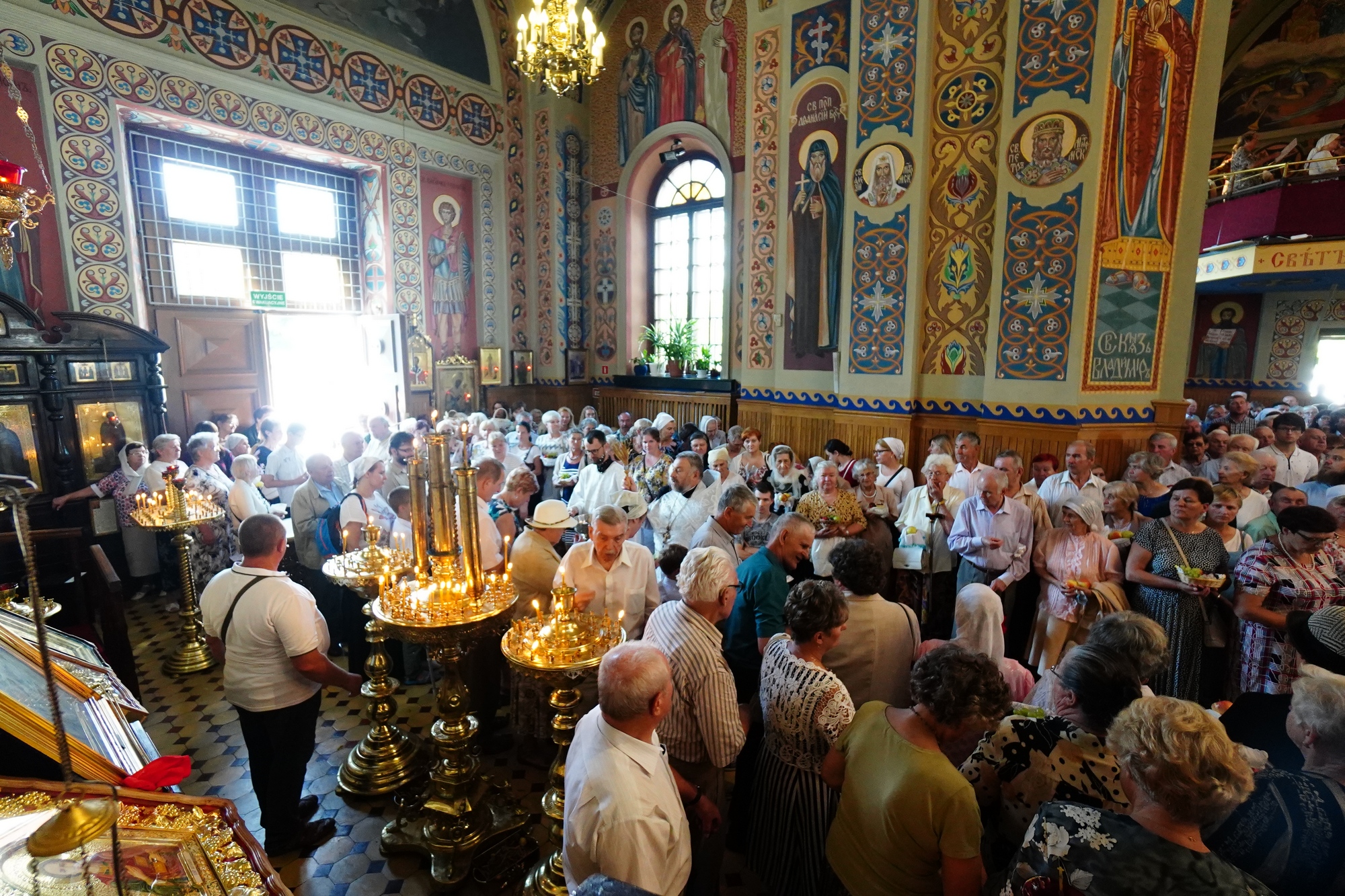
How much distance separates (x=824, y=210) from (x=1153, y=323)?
414 centimetres

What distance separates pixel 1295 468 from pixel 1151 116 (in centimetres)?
392

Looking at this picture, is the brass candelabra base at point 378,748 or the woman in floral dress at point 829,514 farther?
the woman in floral dress at point 829,514

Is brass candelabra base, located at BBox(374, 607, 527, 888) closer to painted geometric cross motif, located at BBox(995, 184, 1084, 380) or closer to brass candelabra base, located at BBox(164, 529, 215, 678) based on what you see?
brass candelabra base, located at BBox(164, 529, 215, 678)

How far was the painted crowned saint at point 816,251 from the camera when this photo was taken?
856cm

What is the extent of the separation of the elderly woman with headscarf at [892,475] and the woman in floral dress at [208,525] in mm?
6141

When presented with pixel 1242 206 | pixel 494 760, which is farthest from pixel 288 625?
pixel 1242 206

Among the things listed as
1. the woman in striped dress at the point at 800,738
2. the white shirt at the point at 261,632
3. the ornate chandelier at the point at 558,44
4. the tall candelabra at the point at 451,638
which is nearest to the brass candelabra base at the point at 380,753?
the tall candelabra at the point at 451,638

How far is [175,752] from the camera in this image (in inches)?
151

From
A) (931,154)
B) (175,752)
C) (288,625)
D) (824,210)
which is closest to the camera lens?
(288,625)

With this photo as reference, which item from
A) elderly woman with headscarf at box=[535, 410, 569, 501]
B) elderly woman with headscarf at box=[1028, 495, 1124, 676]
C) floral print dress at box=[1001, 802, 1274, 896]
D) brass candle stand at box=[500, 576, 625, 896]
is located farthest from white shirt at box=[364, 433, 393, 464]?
floral print dress at box=[1001, 802, 1274, 896]

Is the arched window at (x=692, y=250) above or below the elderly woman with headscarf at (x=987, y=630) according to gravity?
above

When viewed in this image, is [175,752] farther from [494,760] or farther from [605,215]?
[605,215]

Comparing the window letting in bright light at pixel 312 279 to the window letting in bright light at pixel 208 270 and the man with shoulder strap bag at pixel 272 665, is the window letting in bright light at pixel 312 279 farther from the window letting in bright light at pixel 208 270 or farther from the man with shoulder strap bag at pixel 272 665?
the man with shoulder strap bag at pixel 272 665

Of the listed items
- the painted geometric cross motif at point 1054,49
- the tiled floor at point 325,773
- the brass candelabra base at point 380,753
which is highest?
the painted geometric cross motif at point 1054,49
